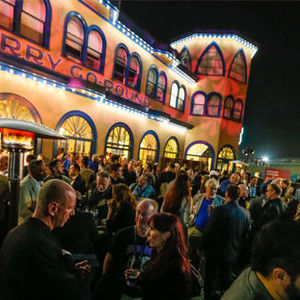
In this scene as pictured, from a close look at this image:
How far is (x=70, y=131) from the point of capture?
10.3m

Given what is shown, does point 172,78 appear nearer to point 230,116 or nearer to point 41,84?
point 230,116

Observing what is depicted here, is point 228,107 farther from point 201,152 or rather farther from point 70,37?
point 70,37

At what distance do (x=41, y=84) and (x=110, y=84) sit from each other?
4176mm

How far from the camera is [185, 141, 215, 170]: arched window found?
19.5 metres

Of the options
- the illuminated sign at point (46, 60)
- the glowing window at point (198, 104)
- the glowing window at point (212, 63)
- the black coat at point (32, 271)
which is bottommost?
the black coat at point (32, 271)

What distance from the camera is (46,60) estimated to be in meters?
9.02

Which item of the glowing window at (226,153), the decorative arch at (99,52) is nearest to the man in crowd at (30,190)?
the decorative arch at (99,52)

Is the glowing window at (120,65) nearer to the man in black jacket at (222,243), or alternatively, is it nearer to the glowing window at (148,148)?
the glowing window at (148,148)

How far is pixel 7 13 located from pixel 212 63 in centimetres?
1613

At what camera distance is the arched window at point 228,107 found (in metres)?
19.7

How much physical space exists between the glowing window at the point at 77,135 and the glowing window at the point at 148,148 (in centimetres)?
462

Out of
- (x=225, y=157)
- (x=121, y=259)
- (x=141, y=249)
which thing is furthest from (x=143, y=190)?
(x=225, y=157)

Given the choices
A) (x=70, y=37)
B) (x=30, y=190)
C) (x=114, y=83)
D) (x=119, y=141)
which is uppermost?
(x=70, y=37)

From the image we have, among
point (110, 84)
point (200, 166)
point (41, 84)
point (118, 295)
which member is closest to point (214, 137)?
point (200, 166)
